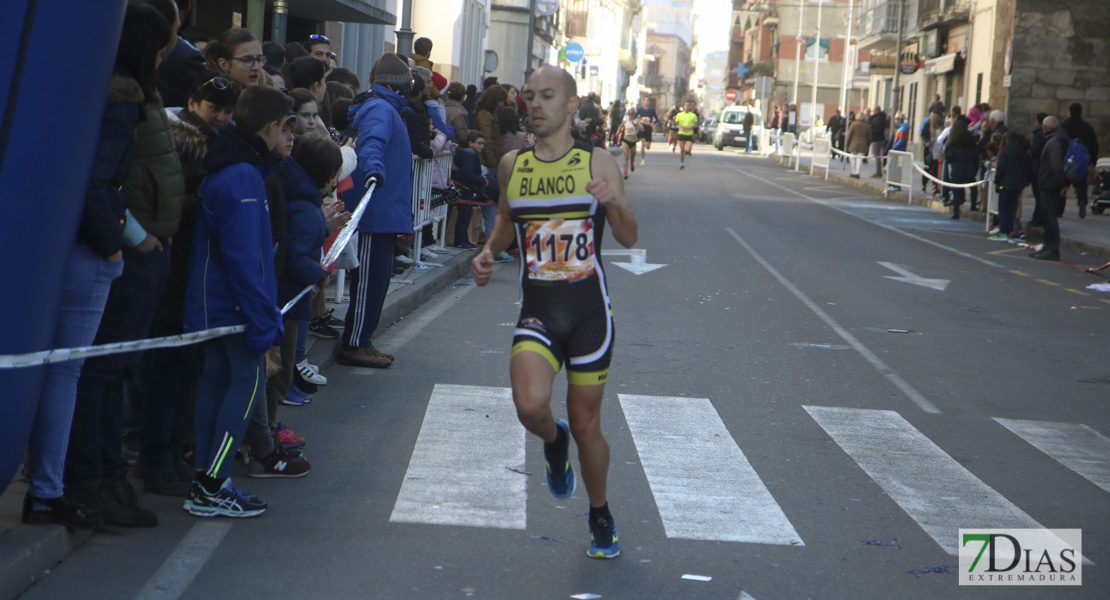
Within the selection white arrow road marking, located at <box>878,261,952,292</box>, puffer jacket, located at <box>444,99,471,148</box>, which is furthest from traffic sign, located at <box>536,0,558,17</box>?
white arrow road marking, located at <box>878,261,952,292</box>

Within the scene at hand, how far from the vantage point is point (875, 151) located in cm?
3978

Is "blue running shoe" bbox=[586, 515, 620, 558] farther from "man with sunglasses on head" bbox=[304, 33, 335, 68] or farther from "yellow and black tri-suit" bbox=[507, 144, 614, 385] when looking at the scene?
"man with sunglasses on head" bbox=[304, 33, 335, 68]

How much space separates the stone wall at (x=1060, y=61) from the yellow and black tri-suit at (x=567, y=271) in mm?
28910

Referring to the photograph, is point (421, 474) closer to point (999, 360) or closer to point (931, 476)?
point (931, 476)

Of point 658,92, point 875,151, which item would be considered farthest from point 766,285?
point 658,92

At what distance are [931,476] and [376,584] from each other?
3123mm

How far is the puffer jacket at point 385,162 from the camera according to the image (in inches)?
302

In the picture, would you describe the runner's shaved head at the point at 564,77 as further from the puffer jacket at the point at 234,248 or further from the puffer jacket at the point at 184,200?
the puffer jacket at the point at 184,200

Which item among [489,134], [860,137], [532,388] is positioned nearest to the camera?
[532,388]

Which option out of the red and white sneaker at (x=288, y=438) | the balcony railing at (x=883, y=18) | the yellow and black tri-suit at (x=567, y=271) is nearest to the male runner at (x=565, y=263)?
the yellow and black tri-suit at (x=567, y=271)

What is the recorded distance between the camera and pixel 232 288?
4766 millimetres

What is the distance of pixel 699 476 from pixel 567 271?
1.75 meters

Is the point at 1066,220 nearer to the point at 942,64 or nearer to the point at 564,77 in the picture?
the point at 942,64

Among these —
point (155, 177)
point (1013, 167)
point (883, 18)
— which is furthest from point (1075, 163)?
point (883, 18)
